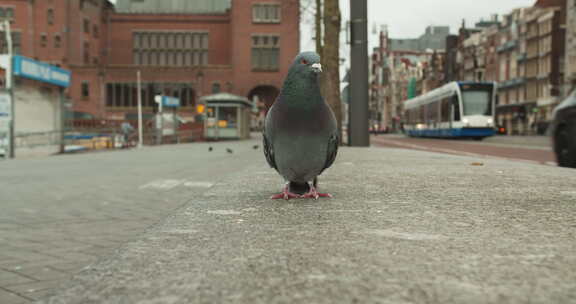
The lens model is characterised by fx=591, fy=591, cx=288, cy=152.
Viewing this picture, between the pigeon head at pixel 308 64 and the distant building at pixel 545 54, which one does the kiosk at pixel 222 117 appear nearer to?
the distant building at pixel 545 54

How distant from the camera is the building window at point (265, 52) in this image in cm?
5878

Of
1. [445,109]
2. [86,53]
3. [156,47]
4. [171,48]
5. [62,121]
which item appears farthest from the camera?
[156,47]

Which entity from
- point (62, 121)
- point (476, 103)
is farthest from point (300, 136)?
point (476, 103)

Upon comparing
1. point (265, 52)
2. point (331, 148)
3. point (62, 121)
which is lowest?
point (331, 148)

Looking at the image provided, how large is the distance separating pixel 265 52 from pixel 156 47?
13.2m

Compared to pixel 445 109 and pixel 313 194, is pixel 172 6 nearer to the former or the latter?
pixel 445 109

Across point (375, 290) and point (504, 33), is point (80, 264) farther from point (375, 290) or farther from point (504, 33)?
point (504, 33)

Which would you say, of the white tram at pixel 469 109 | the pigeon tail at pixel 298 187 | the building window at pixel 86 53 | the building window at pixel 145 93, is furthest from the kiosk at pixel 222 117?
the pigeon tail at pixel 298 187

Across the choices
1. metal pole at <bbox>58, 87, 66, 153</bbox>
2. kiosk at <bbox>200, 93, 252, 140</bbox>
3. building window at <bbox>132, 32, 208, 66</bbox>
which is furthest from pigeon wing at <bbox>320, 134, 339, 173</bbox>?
building window at <bbox>132, 32, 208, 66</bbox>

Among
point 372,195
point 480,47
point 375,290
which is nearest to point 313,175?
point 372,195

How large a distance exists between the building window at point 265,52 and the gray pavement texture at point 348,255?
5648cm

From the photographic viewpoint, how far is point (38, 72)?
18.3 m

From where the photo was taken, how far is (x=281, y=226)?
2.22m

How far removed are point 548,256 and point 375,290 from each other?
2.05ft
